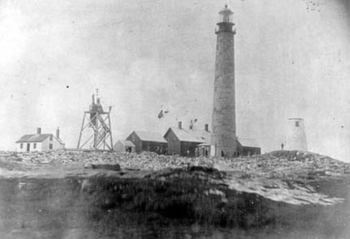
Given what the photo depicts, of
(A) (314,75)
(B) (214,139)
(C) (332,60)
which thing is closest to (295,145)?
(B) (214,139)

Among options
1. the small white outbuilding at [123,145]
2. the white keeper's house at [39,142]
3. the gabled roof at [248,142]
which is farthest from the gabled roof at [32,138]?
the gabled roof at [248,142]

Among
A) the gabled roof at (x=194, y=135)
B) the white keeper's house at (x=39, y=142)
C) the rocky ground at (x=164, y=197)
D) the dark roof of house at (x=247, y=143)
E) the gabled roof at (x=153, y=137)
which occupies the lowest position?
the rocky ground at (x=164, y=197)

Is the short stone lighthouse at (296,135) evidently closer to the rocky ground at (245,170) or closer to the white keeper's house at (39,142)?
the rocky ground at (245,170)

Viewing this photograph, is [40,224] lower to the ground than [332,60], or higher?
lower

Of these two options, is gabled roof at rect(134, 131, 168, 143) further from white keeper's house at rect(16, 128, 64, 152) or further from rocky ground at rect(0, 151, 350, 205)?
white keeper's house at rect(16, 128, 64, 152)

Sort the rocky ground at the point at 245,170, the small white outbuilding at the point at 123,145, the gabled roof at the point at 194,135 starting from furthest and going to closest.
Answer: the gabled roof at the point at 194,135
the small white outbuilding at the point at 123,145
the rocky ground at the point at 245,170

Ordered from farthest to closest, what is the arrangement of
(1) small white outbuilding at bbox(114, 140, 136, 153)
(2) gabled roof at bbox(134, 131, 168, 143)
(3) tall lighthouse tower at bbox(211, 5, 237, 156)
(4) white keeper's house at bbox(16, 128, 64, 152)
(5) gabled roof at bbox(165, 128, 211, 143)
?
(5) gabled roof at bbox(165, 128, 211, 143) → (3) tall lighthouse tower at bbox(211, 5, 237, 156) → (2) gabled roof at bbox(134, 131, 168, 143) → (1) small white outbuilding at bbox(114, 140, 136, 153) → (4) white keeper's house at bbox(16, 128, 64, 152)

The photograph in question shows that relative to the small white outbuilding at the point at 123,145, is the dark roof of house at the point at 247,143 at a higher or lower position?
higher

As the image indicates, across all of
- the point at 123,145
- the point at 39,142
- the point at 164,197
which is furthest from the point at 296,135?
the point at 39,142

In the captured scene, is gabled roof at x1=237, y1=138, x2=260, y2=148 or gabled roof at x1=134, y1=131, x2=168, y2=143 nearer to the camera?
gabled roof at x1=134, y1=131, x2=168, y2=143

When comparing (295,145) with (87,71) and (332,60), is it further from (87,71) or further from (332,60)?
(87,71)

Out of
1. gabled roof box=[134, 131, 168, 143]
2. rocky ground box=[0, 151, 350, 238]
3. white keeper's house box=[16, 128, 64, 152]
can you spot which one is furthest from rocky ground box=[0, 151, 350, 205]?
gabled roof box=[134, 131, 168, 143]
